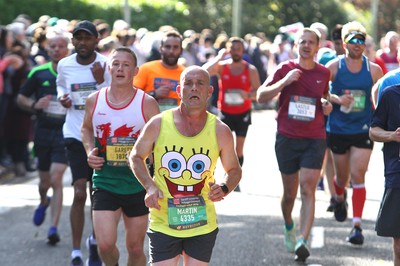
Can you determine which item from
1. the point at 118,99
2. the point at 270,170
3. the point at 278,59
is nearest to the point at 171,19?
the point at 278,59

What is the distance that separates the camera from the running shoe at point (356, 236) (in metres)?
10.0

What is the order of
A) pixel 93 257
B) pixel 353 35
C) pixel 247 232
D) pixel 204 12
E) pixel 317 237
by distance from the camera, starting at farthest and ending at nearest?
pixel 204 12 → pixel 247 232 → pixel 317 237 → pixel 353 35 → pixel 93 257

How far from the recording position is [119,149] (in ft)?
24.5

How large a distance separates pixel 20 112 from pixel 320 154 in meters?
7.42

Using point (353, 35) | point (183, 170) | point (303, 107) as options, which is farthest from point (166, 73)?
point (183, 170)

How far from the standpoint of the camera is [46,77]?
10.4 m

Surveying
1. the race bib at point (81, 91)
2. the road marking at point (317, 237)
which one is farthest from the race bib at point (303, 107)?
the race bib at point (81, 91)

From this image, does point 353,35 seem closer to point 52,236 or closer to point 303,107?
point 303,107

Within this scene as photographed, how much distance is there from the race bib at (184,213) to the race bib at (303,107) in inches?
125

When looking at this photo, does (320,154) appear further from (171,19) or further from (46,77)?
(171,19)

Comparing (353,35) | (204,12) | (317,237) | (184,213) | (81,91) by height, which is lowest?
(317,237)

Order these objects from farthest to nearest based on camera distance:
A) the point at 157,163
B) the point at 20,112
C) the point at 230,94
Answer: the point at 20,112 → the point at 230,94 → the point at 157,163

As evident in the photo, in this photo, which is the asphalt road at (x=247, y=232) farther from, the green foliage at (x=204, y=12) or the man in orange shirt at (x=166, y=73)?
the green foliage at (x=204, y=12)

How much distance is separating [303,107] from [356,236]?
60.1 inches
